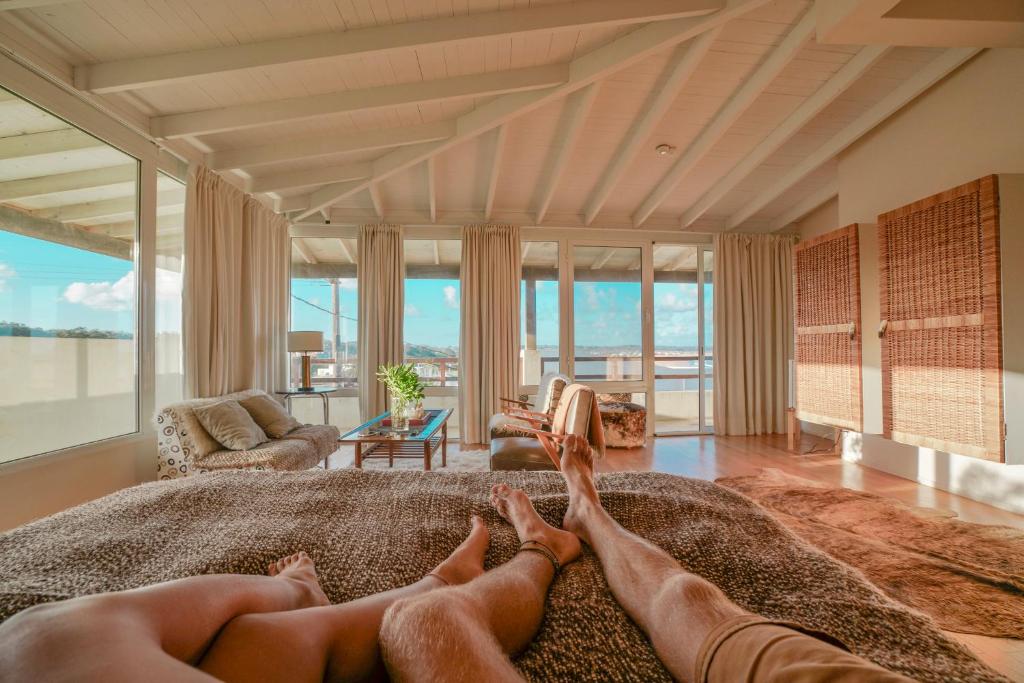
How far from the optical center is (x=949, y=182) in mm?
3102

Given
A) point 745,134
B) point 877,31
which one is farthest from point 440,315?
point 877,31

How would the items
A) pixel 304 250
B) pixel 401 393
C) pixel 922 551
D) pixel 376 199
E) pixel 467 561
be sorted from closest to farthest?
pixel 467 561 → pixel 922 551 → pixel 401 393 → pixel 376 199 → pixel 304 250

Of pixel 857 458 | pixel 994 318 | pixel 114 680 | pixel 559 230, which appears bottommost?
pixel 857 458

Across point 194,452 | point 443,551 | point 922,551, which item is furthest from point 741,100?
point 194,452

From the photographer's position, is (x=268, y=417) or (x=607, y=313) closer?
(x=268, y=417)

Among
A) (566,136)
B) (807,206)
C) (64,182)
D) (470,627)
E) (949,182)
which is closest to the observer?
(470,627)

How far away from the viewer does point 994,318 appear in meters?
2.40

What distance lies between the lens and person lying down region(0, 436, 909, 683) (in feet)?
1.50

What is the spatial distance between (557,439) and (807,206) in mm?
4349

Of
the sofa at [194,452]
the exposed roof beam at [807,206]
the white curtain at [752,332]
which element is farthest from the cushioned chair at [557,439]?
the exposed roof beam at [807,206]

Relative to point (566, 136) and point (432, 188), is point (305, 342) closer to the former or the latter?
point (432, 188)

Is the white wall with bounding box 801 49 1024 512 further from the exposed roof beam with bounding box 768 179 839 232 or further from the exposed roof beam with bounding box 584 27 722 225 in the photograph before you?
the exposed roof beam with bounding box 584 27 722 225

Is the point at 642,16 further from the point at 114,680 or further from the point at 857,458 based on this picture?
the point at 857,458

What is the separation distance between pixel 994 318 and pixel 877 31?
5.45ft
